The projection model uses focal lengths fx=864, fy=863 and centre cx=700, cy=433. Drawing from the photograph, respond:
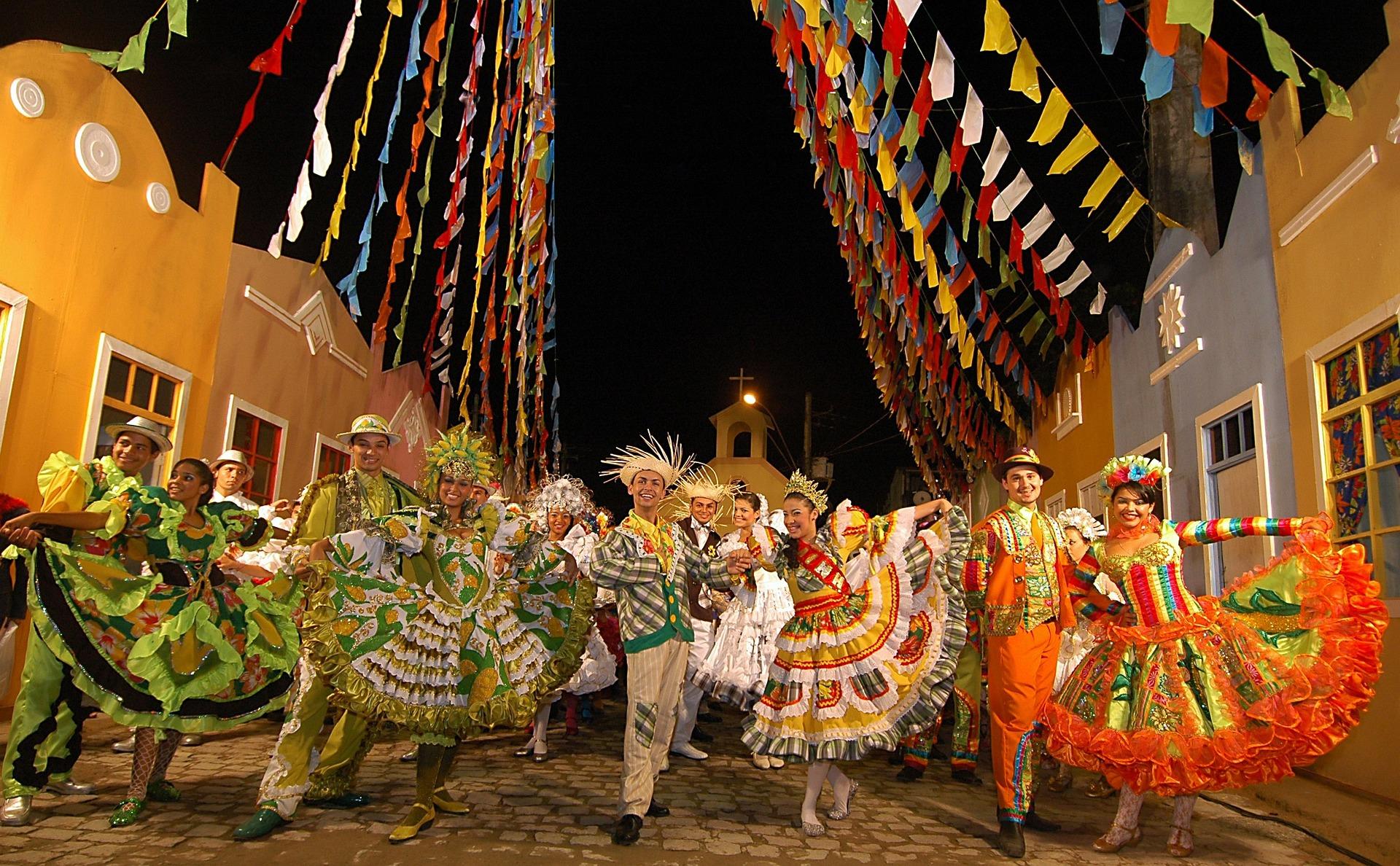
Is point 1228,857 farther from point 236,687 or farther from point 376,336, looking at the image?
point 376,336

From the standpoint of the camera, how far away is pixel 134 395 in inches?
288

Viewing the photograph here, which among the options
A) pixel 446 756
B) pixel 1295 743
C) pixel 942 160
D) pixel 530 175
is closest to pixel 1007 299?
pixel 942 160

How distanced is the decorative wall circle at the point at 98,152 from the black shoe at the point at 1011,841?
7.73 metres

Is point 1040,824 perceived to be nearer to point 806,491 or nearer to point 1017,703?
point 1017,703

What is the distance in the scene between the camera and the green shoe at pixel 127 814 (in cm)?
396

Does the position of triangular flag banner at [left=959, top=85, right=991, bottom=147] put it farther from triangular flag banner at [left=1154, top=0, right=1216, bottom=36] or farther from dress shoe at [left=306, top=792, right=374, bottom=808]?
dress shoe at [left=306, top=792, right=374, bottom=808]

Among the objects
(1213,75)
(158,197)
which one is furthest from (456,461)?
(158,197)

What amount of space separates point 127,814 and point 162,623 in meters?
0.87

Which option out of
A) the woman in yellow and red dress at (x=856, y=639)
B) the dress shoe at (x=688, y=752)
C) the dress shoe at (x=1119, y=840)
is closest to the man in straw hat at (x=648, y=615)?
the woman in yellow and red dress at (x=856, y=639)

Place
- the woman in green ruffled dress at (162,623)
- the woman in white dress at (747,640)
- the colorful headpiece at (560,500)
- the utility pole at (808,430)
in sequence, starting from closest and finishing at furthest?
1. the woman in green ruffled dress at (162,623)
2. the woman in white dress at (747,640)
3. the colorful headpiece at (560,500)
4. the utility pole at (808,430)

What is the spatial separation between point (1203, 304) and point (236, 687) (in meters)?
7.92

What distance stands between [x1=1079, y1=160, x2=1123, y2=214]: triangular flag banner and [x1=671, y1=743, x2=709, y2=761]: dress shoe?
467 cm

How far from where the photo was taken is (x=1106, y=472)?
4805 millimetres

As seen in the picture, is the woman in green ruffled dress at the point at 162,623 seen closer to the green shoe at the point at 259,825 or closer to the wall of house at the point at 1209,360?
the green shoe at the point at 259,825
